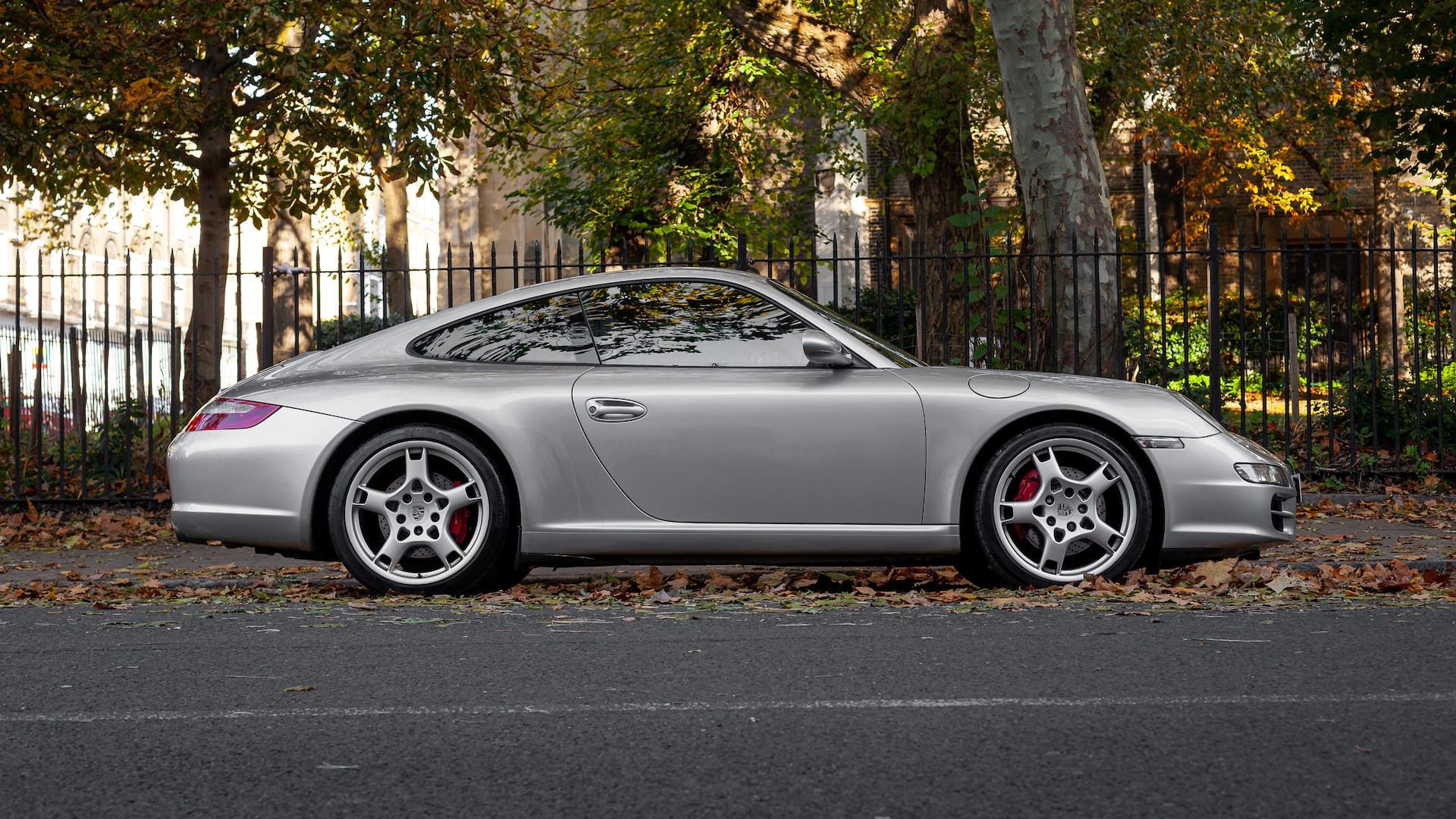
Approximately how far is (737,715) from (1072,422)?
9.23 ft

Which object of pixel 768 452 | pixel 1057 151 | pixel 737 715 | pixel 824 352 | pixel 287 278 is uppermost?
pixel 287 278

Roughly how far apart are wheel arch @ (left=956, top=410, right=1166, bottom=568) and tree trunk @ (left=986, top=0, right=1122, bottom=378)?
18.0ft

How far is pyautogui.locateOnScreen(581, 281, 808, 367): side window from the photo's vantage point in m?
6.68

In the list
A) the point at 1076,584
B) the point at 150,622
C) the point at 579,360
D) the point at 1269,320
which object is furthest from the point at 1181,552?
the point at 1269,320

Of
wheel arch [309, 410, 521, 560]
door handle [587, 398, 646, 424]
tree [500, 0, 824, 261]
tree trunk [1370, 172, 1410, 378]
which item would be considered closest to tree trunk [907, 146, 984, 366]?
tree [500, 0, 824, 261]

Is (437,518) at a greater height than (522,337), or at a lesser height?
lesser

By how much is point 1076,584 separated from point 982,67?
11868 millimetres

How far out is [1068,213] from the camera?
1212cm

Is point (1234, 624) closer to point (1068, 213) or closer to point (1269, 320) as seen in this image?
point (1068, 213)

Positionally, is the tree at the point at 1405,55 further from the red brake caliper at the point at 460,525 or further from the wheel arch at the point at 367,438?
the red brake caliper at the point at 460,525

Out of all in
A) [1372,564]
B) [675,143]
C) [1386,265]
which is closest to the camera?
[1372,564]

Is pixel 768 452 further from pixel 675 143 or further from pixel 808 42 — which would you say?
pixel 675 143

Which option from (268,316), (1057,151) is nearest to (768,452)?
(268,316)

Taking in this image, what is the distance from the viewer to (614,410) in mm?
6480
